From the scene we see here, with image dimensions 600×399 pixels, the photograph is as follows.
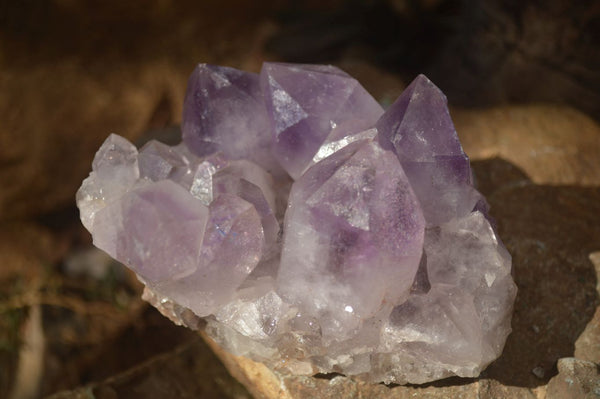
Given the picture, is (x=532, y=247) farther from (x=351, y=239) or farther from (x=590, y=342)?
(x=351, y=239)

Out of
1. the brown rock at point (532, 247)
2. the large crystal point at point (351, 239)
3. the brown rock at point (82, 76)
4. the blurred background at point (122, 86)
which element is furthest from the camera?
the brown rock at point (82, 76)

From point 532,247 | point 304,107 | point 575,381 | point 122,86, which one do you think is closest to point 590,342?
point 575,381

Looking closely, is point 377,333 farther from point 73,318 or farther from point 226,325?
point 73,318

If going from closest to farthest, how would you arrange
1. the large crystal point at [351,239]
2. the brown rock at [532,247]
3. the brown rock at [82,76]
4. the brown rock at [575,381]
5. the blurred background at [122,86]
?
the large crystal point at [351,239] < the brown rock at [575,381] < the brown rock at [532,247] < the blurred background at [122,86] < the brown rock at [82,76]

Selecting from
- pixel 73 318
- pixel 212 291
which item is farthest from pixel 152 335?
pixel 212 291

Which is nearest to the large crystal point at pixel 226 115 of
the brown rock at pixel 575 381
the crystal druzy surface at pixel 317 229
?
the crystal druzy surface at pixel 317 229

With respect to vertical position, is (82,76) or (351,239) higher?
(351,239)

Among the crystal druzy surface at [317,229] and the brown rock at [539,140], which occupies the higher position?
the crystal druzy surface at [317,229]

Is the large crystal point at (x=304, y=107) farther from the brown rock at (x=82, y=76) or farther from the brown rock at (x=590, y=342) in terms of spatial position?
the brown rock at (x=82, y=76)

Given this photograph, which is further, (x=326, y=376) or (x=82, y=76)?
(x=82, y=76)
